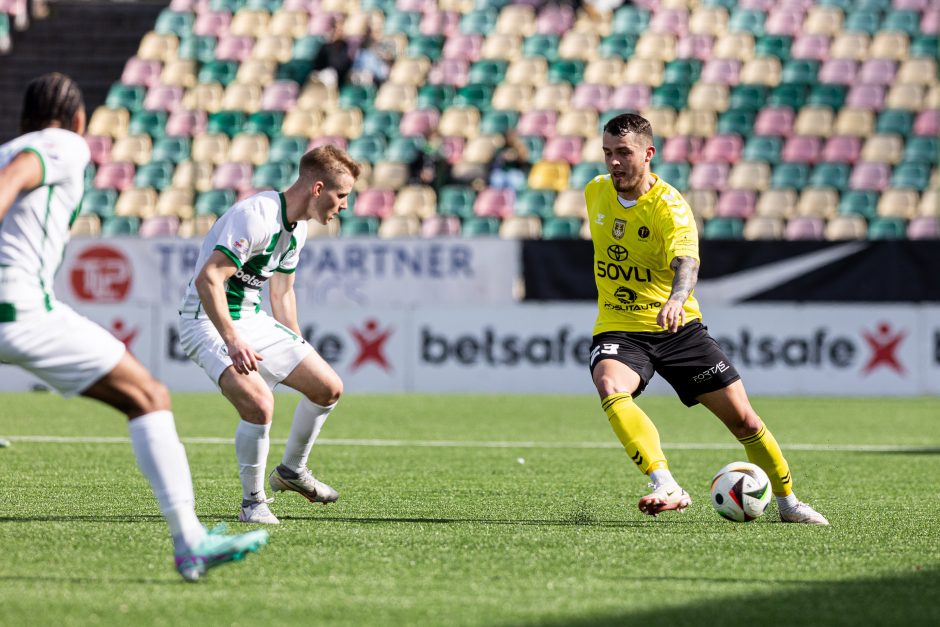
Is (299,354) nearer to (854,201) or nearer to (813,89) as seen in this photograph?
(854,201)

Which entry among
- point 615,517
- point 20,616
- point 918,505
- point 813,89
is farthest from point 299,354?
point 813,89

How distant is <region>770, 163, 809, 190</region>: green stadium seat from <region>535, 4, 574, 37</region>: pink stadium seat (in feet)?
17.0

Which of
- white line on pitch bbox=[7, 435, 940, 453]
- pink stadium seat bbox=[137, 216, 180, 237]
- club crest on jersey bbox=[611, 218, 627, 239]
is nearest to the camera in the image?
club crest on jersey bbox=[611, 218, 627, 239]

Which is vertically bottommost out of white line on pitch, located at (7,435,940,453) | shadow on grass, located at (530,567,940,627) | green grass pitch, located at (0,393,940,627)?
white line on pitch, located at (7,435,940,453)

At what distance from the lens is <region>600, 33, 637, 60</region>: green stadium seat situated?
26656 mm

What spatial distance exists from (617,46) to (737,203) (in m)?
4.53

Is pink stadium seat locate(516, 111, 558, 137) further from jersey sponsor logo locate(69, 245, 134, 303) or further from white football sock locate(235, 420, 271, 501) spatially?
white football sock locate(235, 420, 271, 501)

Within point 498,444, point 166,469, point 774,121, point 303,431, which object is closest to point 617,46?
point 774,121

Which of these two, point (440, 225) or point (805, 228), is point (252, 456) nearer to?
point (440, 225)

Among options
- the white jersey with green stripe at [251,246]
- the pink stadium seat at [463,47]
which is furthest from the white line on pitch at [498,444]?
the pink stadium seat at [463,47]

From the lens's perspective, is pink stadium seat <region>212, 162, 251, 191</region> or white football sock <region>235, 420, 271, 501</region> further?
pink stadium seat <region>212, 162, 251, 191</region>

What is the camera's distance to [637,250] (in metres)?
7.82

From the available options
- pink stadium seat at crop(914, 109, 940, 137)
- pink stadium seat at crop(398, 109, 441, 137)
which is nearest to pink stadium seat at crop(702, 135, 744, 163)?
pink stadium seat at crop(914, 109, 940, 137)

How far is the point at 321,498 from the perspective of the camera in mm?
8156
